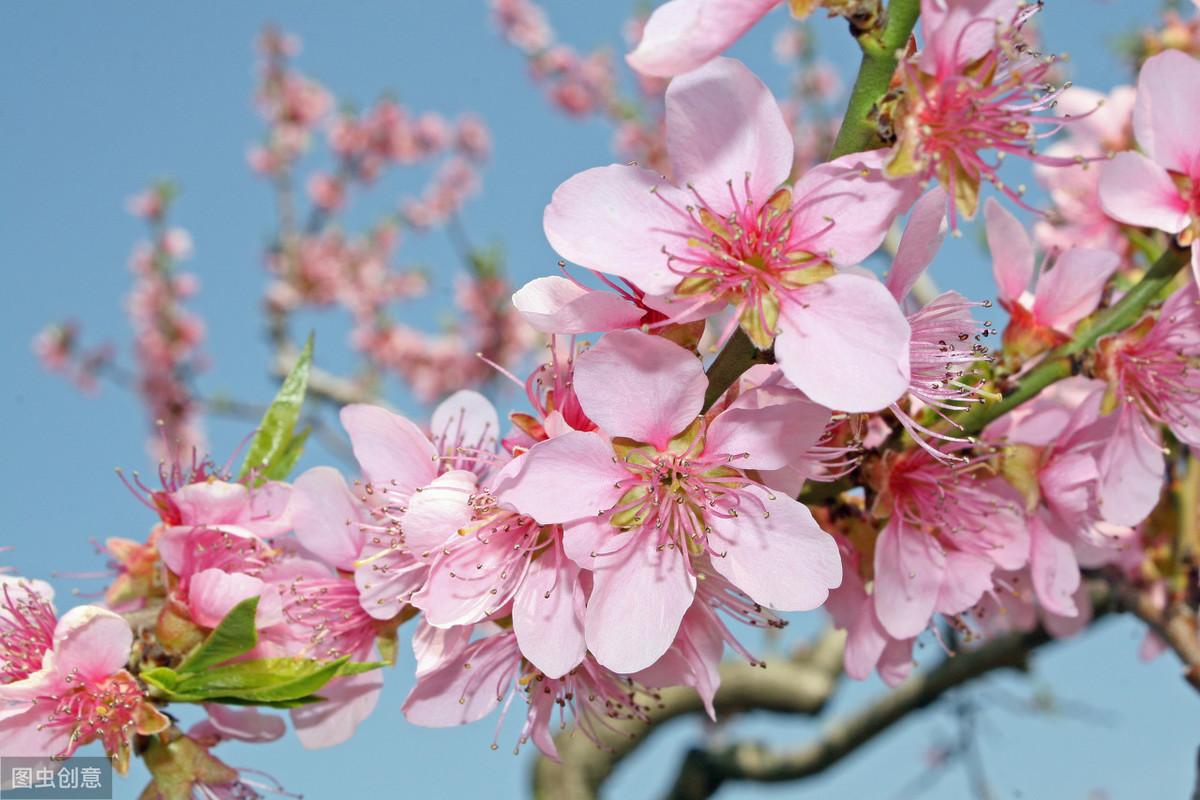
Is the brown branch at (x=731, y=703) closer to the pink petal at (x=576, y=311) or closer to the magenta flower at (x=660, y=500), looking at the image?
the magenta flower at (x=660, y=500)

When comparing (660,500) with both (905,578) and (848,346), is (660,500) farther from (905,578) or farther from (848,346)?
(905,578)

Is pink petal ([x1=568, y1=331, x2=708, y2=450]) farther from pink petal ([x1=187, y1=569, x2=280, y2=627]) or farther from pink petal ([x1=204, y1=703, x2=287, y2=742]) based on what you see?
pink petal ([x1=204, y1=703, x2=287, y2=742])

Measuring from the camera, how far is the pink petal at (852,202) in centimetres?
100

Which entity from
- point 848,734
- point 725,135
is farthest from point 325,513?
point 848,734

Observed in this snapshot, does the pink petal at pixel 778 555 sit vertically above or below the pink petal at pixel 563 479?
below

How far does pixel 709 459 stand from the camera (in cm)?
112

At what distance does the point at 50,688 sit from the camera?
1.29m

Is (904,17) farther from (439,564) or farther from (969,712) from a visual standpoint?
(969,712)

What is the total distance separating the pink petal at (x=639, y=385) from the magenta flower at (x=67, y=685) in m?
0.66

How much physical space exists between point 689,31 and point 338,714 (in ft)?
3.55

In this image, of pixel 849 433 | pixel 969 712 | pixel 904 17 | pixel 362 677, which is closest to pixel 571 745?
pixel 969 712

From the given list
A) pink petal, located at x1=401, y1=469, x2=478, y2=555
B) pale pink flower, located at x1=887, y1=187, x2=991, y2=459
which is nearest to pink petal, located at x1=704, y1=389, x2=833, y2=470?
pale pink flower, located at x1=887, y1=187, x2=991, y2=459

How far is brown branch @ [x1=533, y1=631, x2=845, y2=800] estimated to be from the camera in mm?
4883

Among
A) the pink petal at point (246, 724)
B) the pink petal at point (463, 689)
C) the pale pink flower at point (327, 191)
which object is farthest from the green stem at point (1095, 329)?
the pale pink flower at point (327, 191)
